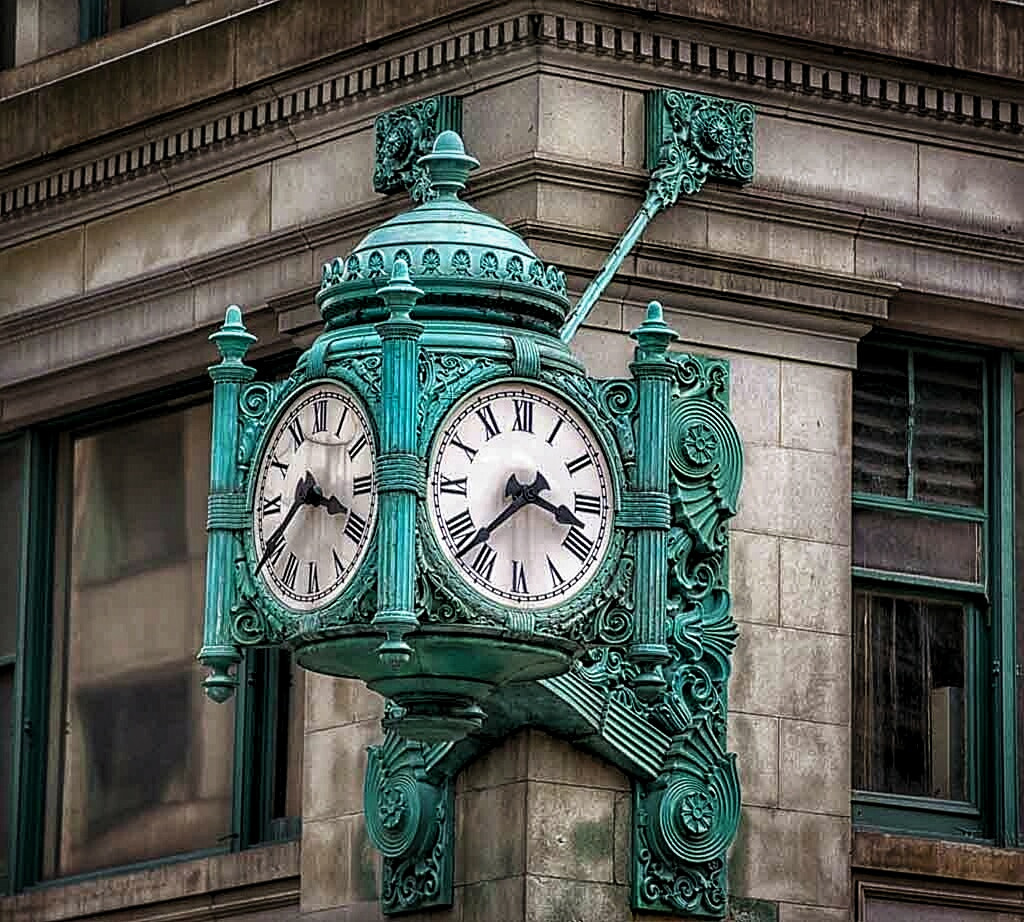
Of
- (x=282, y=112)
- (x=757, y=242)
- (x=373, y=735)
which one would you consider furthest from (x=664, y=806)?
(x=282, y=112)

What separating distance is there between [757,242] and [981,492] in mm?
1869

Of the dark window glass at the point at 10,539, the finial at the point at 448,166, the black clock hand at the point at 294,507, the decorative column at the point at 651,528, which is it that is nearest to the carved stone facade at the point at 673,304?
the decorative column at the point at 651,528

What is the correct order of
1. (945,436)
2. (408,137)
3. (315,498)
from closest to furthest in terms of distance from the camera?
1. (315,498)
2. (408,137)
3. (945,436)

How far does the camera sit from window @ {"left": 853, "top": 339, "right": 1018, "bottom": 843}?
20.8 m

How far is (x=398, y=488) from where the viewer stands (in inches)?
658

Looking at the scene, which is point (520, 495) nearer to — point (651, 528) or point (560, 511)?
point (560, 511)

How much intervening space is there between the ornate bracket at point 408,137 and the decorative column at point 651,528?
9.95 feet

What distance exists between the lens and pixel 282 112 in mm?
21438

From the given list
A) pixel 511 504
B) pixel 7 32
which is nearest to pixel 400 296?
pixel 511 504

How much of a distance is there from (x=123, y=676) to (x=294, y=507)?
5.66 meters

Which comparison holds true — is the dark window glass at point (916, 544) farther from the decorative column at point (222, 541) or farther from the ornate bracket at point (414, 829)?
the decorative column at point (222, 541)

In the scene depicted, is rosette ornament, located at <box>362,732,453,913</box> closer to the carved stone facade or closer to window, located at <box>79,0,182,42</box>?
the carved stone facade

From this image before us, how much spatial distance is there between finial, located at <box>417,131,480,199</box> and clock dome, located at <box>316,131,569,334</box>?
0.24m

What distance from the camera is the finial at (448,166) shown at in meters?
18.1
